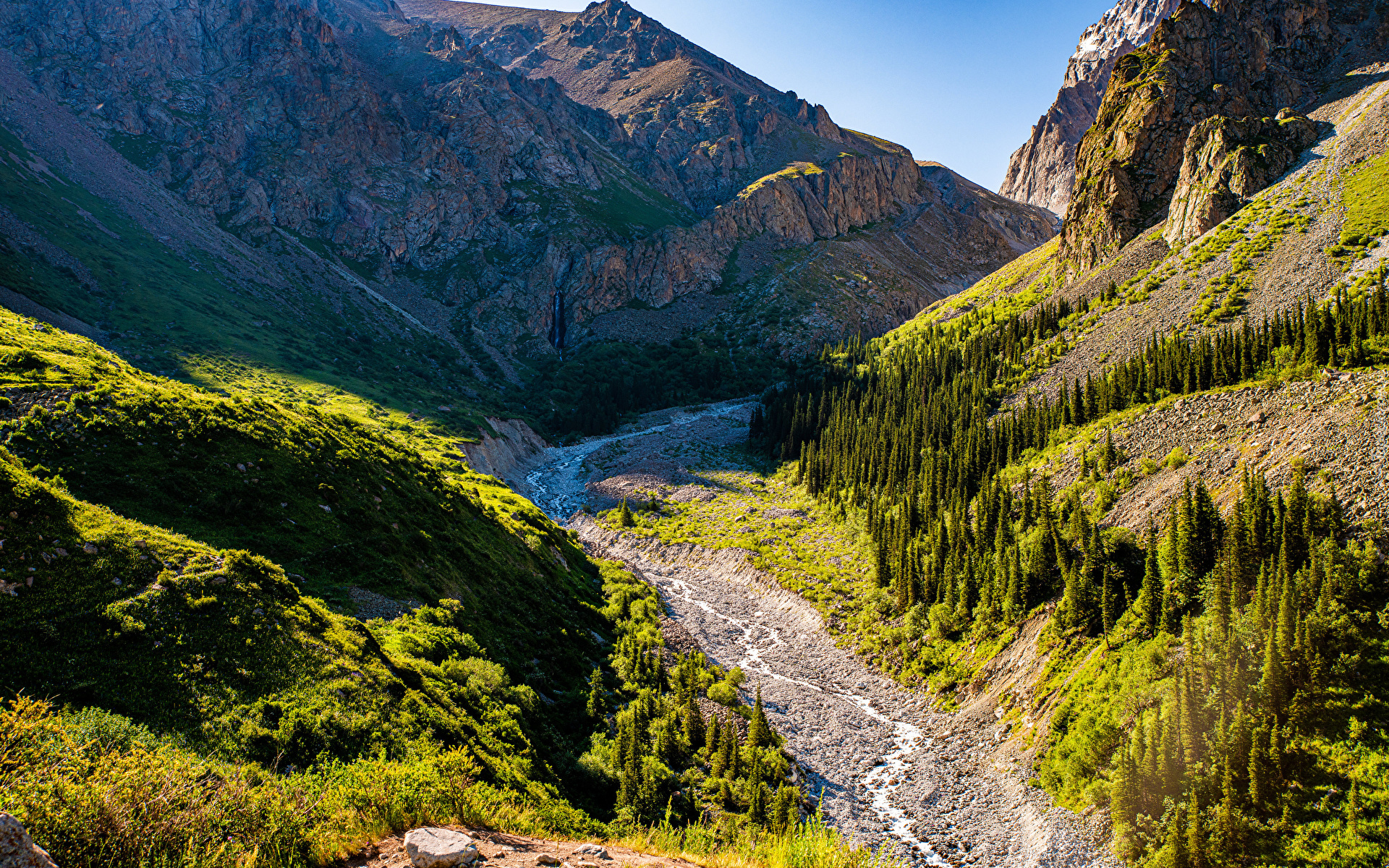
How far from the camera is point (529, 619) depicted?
35875 millimetres

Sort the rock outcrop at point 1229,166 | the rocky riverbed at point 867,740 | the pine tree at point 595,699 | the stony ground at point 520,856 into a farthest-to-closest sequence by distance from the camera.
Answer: the rock outcrop at point 1229,166 → the pine tree at point 595,699 → the rocky riverbed at point 867,740 → the stony ground at point 520,856

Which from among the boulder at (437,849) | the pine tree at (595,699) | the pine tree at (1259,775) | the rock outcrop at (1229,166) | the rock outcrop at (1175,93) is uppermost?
the rock outcrop at (1175,93)

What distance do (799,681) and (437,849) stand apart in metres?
36.5

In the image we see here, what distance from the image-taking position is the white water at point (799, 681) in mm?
28348

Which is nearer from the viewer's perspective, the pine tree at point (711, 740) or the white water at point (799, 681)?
the white water at point (799, 681)

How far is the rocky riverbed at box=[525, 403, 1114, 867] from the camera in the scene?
26281 mm

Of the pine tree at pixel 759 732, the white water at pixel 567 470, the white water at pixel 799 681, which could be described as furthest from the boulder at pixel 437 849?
the white water at pixel 567 470

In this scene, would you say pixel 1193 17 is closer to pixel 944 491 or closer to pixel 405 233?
pixel 944 491

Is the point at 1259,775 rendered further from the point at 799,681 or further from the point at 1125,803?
the point at 799,681

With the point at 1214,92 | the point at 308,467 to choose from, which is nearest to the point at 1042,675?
the point at 308,467

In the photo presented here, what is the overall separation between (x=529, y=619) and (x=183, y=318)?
10306 centimetres

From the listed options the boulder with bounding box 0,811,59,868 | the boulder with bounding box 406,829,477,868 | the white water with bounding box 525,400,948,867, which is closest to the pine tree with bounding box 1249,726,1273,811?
the white water with bounding box 525,400,948,867

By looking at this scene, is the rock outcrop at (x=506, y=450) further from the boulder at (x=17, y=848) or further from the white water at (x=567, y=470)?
the boulder at (x=17, y=848)

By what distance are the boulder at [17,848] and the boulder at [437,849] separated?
478 centimetres
